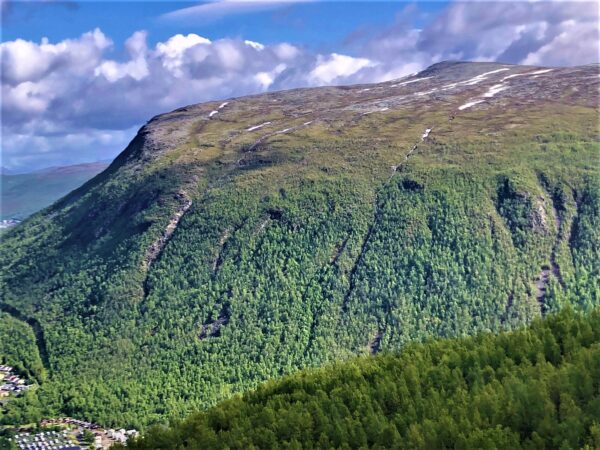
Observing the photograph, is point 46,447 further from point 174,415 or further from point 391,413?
point 391,413

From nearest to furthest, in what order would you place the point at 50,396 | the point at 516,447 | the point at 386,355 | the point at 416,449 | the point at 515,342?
the point at 516,447
the point at 416,449
the point at 515,342
the point at 386,355
the point at 50,396

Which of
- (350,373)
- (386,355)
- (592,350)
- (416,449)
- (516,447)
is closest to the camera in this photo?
(516,447)

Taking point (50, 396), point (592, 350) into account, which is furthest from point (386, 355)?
point (50, 396)

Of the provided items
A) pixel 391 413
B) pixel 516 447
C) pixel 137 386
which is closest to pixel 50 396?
pixel 137 386

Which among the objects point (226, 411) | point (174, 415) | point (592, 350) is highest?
point (592, 350)

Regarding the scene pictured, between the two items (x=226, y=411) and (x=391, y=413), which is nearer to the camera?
(x=391, y=413)

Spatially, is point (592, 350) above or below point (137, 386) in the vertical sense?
above
